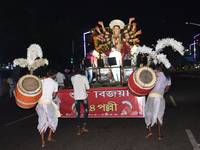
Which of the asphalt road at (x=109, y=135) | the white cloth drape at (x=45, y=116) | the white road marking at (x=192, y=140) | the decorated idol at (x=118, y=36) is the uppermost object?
the decorated idol at (x=118, y=36)

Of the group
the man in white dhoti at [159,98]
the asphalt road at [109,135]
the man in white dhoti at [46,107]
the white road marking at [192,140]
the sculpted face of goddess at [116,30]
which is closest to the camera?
the white road marking at [192,140]

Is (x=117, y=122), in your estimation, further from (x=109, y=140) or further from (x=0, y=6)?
(x=0, y=6)

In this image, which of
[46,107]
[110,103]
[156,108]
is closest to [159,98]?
[156,108]

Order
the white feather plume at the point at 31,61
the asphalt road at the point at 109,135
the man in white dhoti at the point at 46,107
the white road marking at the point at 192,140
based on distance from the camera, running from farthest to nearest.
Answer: the white feather plume at the point at 31,61, the man in white dhoti at the point at 46,107, the asphalt road at the point at 109,135, the white road marking at the point at 192,140

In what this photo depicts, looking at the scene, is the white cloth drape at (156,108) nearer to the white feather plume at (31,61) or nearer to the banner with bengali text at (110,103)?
the banner with bengali text at (110,103)

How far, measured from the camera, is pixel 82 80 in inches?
249

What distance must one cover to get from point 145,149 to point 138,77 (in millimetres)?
1665

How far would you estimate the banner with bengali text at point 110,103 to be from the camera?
700 centimetres

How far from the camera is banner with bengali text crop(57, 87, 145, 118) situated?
23.0 feet

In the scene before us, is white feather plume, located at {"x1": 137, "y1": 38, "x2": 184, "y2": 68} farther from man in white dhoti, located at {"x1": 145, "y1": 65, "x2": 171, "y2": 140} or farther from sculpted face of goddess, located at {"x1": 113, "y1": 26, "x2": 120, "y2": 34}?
sculpted face of goddess, located at {"x1": 113, "y1": 26, "x2": 120, "y2": 34}

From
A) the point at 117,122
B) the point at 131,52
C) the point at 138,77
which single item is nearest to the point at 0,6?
the point at 131,52

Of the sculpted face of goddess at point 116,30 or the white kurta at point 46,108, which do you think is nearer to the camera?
the white kurta at point 46,108

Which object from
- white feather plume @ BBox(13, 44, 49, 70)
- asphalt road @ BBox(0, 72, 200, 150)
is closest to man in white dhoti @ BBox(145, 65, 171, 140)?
asphalt road @ BBox(0, 72, 200, 150)

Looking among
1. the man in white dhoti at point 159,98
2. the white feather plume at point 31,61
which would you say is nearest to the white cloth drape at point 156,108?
the man in white dhoti at point 159,98
